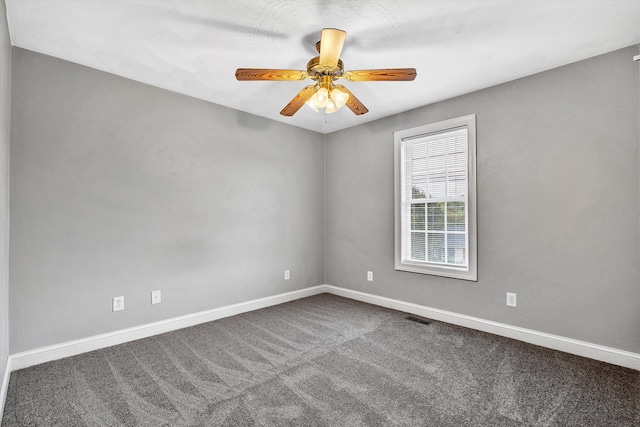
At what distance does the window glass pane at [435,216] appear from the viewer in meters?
3.52

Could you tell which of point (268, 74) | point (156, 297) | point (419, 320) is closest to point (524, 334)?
point (419, 320)

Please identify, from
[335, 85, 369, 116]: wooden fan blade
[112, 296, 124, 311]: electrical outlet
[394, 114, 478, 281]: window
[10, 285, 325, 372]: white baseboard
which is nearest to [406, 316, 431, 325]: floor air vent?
[394, 114, 478, 281]: window

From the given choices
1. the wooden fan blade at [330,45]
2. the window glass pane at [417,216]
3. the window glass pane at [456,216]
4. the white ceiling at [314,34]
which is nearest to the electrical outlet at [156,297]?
the white ceiling at [314,34]

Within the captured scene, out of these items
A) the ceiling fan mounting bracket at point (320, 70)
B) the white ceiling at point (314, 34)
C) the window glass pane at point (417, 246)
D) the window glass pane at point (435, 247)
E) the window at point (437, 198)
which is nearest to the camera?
the white ceiling at point (314, 34)

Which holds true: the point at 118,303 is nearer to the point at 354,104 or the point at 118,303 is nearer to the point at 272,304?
the point at 272,304

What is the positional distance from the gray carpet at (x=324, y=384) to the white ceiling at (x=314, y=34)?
2444mm

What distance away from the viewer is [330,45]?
6.32 ft

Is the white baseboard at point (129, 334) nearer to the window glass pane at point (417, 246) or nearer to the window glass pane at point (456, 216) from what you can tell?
the window glass pane at point (417, 246)

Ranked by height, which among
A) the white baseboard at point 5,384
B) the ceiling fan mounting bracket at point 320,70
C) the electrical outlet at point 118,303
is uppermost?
the ceiling fan mounting bracket at point 320,70

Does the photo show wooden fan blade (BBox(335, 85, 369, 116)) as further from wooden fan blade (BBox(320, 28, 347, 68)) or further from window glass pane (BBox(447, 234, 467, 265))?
window glass pane (BBox(447, 234, 467, 265))

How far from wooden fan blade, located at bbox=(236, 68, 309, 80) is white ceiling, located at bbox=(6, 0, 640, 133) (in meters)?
0.29

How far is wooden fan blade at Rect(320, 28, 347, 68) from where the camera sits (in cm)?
183

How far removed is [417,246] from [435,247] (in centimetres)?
23

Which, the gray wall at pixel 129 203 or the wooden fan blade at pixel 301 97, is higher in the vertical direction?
the wooden fan blade at pixel 301 97
